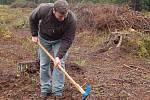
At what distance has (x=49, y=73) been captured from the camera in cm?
564

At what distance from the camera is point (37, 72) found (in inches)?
270

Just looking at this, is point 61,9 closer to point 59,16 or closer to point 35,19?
point 59,16

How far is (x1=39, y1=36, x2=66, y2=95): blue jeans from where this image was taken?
5.31 metres

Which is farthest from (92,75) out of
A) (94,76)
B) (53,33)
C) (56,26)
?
(56,26)

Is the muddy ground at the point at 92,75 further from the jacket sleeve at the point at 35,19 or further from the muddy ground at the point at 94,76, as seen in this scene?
the jacket sleeve at the point at 35,19

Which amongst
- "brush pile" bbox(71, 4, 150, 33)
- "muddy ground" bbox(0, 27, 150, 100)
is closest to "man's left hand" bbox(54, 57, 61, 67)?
"muddy ground" bbox(0, 27, 150, 100)

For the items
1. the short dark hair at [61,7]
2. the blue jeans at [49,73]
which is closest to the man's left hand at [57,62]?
the blue jeans at [49,73]

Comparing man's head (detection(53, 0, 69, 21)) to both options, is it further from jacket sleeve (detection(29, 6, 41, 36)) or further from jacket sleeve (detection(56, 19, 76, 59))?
jacket sleeve (detection(29, 6, 41, 36))

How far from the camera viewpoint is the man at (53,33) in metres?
4.92

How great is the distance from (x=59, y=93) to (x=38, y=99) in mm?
355

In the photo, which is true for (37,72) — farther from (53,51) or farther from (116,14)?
(116,14)

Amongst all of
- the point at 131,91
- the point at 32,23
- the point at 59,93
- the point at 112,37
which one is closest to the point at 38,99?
the point at 59,93

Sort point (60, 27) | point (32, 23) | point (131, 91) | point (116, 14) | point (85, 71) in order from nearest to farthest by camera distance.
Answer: point (60, 27), point (32, 23), point (131, 91), point (85, 71), point (116, 14)

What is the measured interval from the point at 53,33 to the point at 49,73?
78 cm
